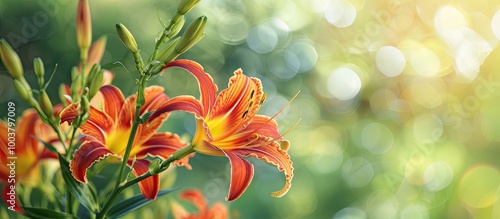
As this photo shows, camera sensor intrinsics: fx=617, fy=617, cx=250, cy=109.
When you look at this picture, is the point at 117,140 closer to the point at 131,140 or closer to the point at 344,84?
the point at 131,140

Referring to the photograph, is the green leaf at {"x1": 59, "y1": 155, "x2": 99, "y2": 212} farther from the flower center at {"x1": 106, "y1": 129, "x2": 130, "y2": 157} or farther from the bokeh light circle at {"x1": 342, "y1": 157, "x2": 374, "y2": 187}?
the bokeh light circle at {"x1": 342, "y1": 157, "x2": 374, "y2": 187}

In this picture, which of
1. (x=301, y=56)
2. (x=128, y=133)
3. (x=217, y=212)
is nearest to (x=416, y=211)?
(x=301, y=56)

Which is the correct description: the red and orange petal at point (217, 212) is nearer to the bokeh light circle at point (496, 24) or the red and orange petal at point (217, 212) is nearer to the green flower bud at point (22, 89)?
the green flower bud at point (22, 89)

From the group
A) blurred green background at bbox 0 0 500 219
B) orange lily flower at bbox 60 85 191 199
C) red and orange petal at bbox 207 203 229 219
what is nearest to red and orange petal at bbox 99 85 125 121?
orange lily flower at bbox 60 85 191 199

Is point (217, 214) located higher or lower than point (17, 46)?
lower

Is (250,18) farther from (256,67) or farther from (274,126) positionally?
(274,126)

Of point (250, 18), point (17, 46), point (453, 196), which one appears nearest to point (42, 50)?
point (17, 46)
